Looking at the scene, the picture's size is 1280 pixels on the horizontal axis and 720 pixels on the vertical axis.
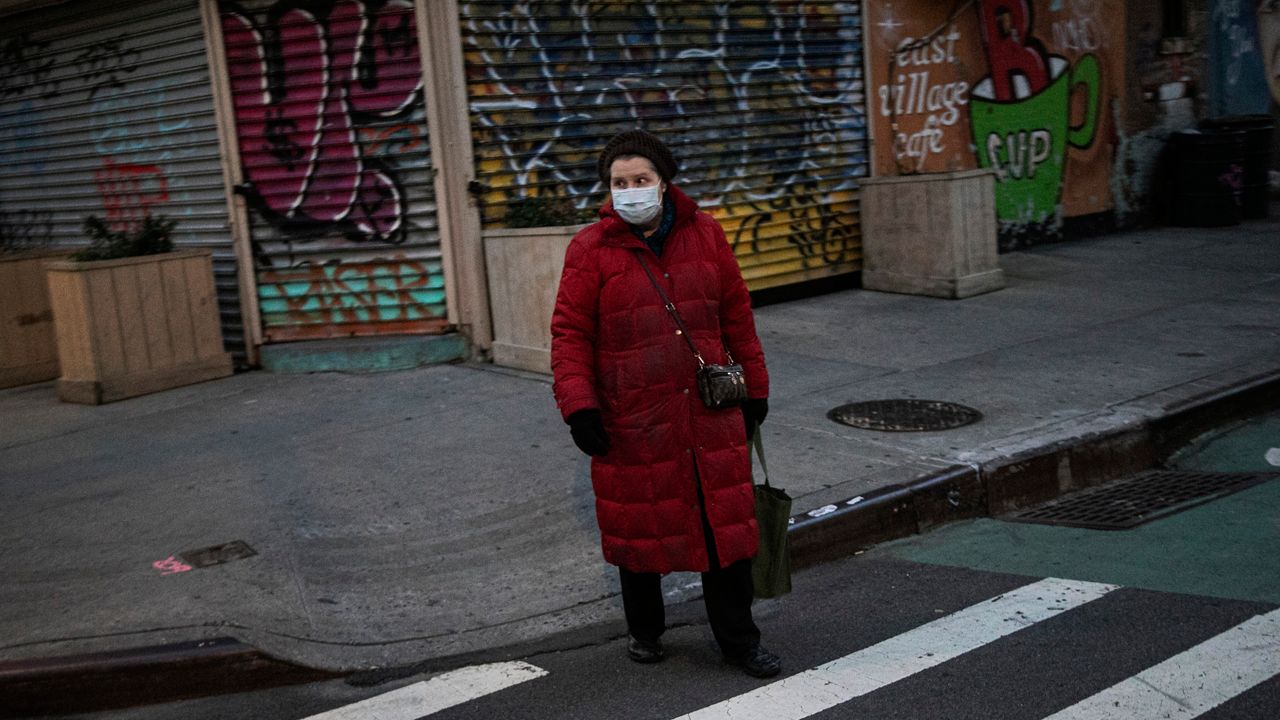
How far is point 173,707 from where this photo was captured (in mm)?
4719

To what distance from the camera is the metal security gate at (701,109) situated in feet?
32.3

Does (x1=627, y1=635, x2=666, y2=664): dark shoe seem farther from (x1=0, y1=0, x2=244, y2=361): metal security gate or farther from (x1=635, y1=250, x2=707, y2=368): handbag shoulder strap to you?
(x1=0, y1=0, x2=244, y2=361): metal security gate

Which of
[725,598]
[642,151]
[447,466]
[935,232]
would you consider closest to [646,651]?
[725,598]

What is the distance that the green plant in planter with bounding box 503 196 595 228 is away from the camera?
9.45 meters

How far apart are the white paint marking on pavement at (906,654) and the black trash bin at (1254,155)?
429 inches

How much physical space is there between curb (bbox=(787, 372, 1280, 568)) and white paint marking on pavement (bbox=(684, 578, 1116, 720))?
0.95 metres

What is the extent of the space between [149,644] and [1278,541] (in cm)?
467

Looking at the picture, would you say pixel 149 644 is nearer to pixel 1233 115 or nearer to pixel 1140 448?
pixel 1140 448

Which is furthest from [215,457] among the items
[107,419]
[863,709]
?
[863,709]

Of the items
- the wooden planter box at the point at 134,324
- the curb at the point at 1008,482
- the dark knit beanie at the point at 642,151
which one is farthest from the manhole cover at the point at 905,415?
the wooden planter box at the point at 134,324

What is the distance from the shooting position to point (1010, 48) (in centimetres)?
1350

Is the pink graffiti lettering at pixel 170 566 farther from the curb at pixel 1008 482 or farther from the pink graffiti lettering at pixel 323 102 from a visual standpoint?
the pink graffiti lettering at pixel 323 102

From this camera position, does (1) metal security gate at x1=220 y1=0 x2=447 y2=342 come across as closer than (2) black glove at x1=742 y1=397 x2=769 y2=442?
No

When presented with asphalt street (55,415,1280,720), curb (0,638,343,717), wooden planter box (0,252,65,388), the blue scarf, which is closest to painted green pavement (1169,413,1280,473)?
asphalt street (55,415,1280,720)
